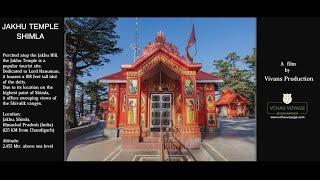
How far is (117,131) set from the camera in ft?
19.4

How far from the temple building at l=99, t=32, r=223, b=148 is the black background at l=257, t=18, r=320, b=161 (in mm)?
1204

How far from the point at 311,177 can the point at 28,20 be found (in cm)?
439

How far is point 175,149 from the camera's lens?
5613 mm

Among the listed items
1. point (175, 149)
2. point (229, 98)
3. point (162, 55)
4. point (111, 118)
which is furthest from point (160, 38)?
point (175, 149)

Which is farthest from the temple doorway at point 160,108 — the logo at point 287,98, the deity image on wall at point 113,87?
the logo at point 287,98

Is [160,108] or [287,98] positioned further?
[160,108]

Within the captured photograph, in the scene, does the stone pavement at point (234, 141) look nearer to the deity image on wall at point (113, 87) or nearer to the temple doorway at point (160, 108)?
the temple doorway at point (160, 108)

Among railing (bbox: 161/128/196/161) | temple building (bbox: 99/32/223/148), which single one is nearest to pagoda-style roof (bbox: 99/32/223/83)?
temple building (bbox: 99/32/223/148)

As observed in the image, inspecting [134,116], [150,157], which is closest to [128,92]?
[134,116]

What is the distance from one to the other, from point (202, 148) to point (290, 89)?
5.36 ft

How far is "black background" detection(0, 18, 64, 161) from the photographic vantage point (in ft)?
15.5

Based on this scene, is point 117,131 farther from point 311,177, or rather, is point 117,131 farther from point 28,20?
point 311,177

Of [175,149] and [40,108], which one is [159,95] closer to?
[175,149]

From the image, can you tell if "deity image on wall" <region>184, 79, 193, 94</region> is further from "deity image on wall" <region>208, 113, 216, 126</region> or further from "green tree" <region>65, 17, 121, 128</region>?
"green tree" <region>65, 17, 121, 128</region>
